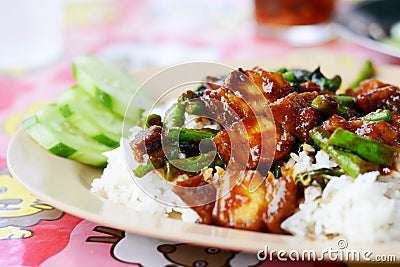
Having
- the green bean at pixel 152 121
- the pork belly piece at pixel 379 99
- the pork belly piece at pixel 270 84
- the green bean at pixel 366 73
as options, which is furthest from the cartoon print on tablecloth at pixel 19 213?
the green bean at pixel 366 73


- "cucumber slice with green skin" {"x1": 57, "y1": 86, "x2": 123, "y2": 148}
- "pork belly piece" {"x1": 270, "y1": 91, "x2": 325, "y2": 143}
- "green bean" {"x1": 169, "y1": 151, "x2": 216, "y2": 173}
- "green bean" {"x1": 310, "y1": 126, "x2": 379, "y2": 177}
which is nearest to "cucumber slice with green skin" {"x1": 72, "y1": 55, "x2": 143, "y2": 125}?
"cucumber slice with green skin" {"x1": 57, "y1": 86, "x2": 123, "y2": 148}

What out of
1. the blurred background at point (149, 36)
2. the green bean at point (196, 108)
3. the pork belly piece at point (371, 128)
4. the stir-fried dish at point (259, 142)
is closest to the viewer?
the stir-fried dish at point (259, 142)

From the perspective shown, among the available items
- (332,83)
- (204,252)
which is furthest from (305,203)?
(332,83)

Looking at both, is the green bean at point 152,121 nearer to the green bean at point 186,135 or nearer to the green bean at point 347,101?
the green bean at point 186,135

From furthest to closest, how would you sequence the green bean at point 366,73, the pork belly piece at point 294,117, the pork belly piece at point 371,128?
the green bean at point 366,73 < the pork belly piece at point 294,117 < the pork belly piece at point 371,128

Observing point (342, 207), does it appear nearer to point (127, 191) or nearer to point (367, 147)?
point (367, 147)

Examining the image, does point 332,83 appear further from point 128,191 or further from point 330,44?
point 330,44

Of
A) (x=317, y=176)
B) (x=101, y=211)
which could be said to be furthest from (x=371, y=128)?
(x=101, y=211)

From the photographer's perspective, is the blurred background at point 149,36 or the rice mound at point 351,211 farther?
the blurred background at point 149,36
